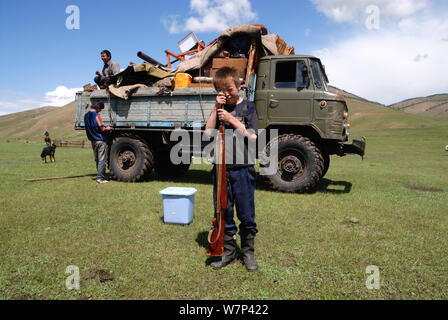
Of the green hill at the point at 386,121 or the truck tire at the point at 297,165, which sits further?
the green hill at the point at 386,121

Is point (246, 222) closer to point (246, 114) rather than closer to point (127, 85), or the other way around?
point (246, 114)

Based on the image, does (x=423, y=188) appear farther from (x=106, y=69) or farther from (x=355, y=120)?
(x=355, y=120)

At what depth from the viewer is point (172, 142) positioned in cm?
762

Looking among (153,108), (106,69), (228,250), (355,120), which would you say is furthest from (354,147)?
(355,120)

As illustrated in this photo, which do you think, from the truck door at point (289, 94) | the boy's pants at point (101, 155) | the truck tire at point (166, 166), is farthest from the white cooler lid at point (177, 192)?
the truck tire at point (166, 166)

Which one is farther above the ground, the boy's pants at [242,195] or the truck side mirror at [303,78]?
the truck side mirror at [303,78]

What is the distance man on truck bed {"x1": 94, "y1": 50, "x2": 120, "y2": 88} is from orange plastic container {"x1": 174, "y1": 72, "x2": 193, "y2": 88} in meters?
1.89

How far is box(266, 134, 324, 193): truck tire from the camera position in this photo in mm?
6516

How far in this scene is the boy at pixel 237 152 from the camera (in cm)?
287

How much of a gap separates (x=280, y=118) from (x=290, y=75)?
1087mm

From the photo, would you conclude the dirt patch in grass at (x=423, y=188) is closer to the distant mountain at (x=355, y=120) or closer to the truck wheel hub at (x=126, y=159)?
the truck wheel hub at (x=126, y=159)
